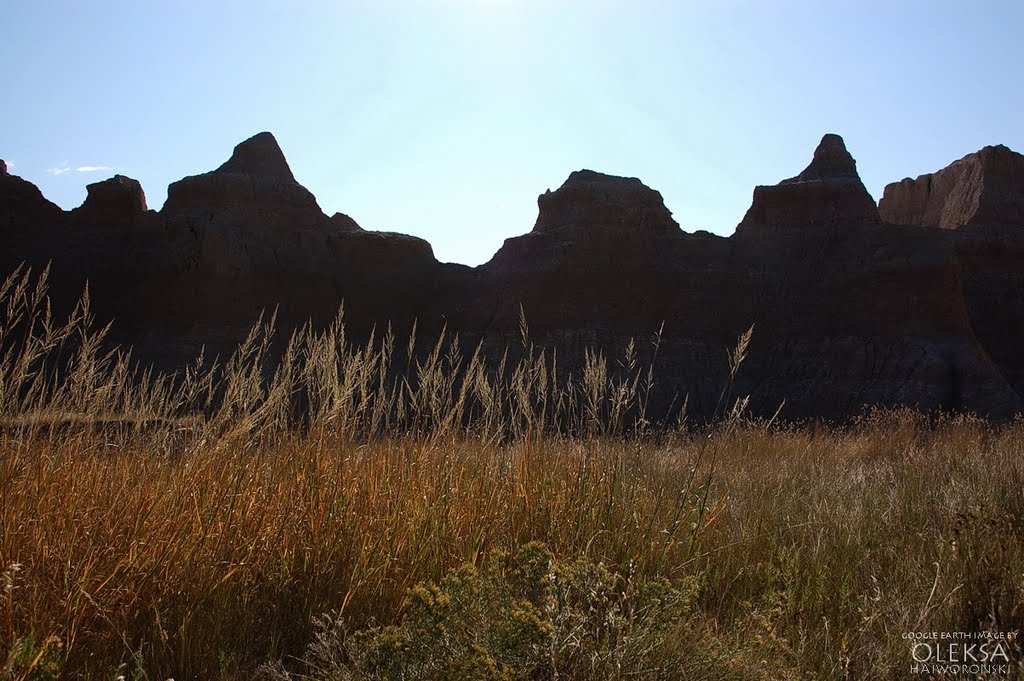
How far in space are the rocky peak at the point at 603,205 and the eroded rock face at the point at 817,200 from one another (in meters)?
3.67

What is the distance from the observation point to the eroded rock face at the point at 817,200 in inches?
1065

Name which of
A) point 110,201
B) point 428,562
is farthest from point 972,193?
point 428,562

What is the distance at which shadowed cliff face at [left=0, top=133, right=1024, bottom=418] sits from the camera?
23469mm

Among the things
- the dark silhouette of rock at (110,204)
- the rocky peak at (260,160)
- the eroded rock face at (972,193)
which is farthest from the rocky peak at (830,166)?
the dark silhouette of rock at (110,204)

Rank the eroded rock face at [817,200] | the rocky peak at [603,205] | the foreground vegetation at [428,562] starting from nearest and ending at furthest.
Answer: the foreground vegetation at [428,562] → the rocky peak at [603,205] → the eroded rock face at [817,200]

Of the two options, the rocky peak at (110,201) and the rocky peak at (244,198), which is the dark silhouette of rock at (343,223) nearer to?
the rocky peak at (244,198)

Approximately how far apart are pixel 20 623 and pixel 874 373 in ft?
Answer: 80.3

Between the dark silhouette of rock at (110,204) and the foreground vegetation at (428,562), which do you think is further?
the dark silhouette of rock at (110,204)

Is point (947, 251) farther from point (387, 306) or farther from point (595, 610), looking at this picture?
point (595, 610)

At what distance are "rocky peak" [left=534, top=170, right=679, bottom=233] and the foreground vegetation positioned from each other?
22991 mm

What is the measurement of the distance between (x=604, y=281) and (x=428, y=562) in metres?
23.0

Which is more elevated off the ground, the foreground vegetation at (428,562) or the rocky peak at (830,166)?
the rocky peak at (830,166)

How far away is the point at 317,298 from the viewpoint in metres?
25.0

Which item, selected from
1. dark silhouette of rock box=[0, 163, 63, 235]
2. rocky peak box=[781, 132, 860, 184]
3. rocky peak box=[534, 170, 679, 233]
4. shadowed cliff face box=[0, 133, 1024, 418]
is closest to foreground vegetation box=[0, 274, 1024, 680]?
shadowed cliff face box=[0, 133, 1024, 418]
